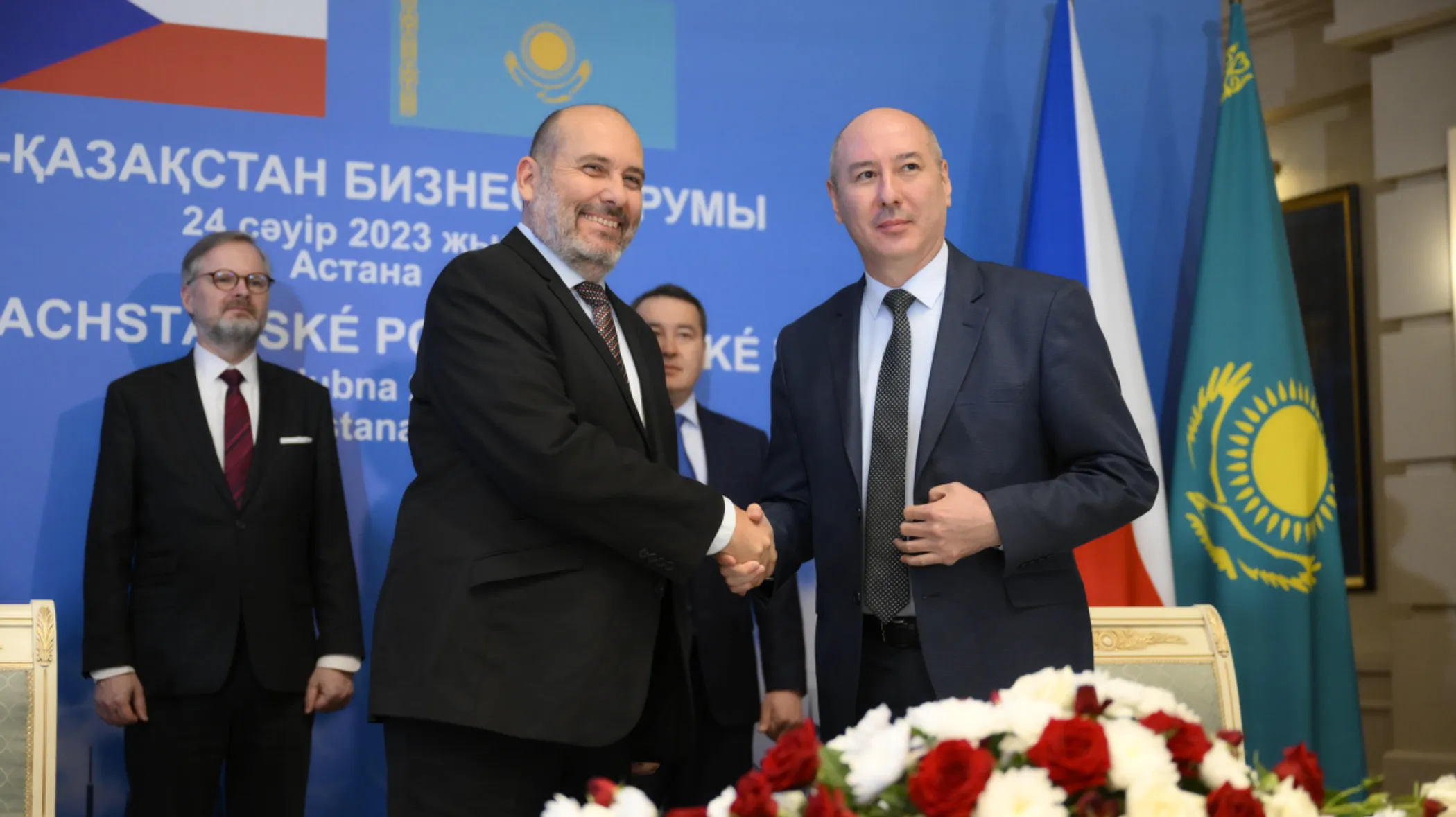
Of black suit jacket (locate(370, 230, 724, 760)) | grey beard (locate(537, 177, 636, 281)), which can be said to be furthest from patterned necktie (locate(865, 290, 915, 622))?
grey beard (locate(537, 177, 636, 281))

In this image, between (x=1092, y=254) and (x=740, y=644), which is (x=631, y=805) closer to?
(x=740, y=644)

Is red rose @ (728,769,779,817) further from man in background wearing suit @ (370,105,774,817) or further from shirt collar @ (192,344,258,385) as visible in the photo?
shirt collar @ (192,344,258,385)

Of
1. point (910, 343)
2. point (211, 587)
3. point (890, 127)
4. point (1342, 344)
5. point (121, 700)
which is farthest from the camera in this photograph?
point (1342, 344)

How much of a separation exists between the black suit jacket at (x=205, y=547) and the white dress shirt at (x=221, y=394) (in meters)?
0.02

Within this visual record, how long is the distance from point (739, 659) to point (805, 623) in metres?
0.67

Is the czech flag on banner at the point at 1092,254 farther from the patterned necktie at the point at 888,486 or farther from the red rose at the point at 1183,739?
the red rose at the point at 1183,739

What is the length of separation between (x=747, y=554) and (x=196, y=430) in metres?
1.96

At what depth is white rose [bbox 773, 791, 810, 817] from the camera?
37.0 inches

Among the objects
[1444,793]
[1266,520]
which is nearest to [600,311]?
[1444,793]

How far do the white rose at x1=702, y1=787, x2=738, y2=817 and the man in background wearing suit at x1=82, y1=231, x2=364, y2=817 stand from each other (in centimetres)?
282

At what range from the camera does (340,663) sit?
12.0 feet

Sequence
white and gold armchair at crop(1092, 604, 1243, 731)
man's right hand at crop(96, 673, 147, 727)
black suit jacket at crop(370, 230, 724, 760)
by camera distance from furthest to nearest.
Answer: man's right hand at crop(96, 673, 147, 727)
white and gold armchair at crop(1092, 604, 1243, 731)
black suit jacket at crop(370, 230, 724, 760)

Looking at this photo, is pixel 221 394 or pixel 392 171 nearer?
pixel 221 394

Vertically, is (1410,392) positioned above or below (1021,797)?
above
